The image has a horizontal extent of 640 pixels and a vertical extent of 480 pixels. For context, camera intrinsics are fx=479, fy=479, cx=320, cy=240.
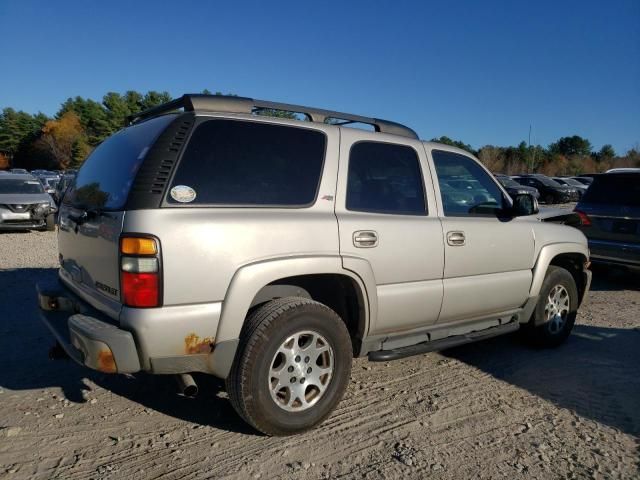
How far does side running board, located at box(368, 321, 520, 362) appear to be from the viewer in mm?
3363

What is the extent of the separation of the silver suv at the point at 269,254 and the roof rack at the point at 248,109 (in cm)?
1

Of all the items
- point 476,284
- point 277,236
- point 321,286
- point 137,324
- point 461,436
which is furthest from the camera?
point 476,284

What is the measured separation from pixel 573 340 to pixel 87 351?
4612mm

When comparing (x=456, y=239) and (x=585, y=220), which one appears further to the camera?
(x=585, y=220)

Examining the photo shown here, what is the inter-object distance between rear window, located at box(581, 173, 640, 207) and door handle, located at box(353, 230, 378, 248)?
5.67 meters

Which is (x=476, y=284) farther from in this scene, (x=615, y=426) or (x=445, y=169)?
(x=615, y=426)

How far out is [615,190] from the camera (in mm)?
7266

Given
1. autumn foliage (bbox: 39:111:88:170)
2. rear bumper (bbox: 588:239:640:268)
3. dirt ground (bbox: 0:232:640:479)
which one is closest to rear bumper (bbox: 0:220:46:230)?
dirt ground (bbox: 0:232:640:479)

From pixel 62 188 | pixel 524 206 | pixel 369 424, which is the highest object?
pixel 62 188

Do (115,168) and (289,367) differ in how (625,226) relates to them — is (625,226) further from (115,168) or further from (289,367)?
(115,168)

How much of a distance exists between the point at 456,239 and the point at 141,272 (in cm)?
230

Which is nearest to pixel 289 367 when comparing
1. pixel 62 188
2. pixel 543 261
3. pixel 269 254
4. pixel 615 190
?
pixel 269 254

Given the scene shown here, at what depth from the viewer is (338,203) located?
3.11 m

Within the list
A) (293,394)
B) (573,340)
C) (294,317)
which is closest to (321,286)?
(294,317)
